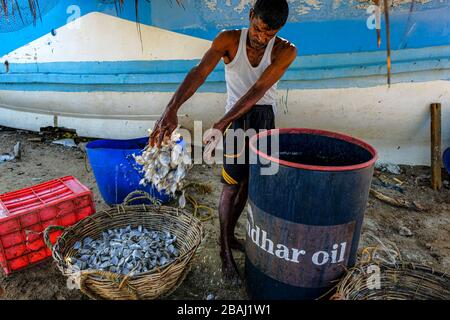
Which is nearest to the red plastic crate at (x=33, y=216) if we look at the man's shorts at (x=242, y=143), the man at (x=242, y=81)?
the man at (x=242, y=81)

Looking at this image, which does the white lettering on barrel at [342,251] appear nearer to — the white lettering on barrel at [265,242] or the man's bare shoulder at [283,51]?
the white lettering on barrel at [265,242]

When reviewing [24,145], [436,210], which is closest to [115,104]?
[24,145]

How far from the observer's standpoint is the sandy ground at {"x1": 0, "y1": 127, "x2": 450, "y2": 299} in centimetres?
225

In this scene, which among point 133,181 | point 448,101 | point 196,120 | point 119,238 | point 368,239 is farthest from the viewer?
point 196,120

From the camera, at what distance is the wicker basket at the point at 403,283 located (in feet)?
5.89

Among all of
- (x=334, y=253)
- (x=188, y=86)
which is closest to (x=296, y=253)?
(x=334, y=253)

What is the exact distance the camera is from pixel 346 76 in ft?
11.1

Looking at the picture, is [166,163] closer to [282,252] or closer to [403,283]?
[282,252]

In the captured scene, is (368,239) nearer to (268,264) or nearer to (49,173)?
(268,264)

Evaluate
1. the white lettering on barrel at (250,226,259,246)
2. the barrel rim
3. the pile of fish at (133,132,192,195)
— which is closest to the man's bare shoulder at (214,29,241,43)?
the barrel rim

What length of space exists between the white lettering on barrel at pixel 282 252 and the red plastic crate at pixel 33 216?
152 cm

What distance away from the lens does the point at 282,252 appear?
1.75 m

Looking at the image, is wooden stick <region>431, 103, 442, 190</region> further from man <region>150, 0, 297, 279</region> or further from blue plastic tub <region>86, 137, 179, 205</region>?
blue plastic tub <region>86, 137, 179, 205</region>

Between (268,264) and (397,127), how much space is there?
101 inches
